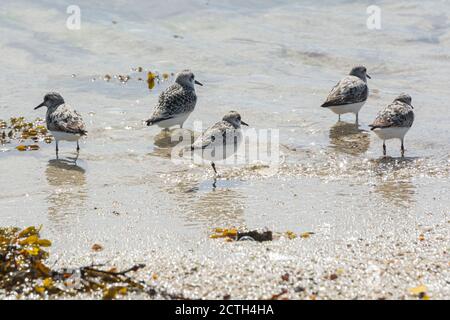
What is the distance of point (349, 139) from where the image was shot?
11289 mm

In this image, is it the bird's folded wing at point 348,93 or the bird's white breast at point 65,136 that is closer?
the bird's white breast at point 65,136

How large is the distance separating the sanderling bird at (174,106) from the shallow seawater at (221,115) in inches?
12.4

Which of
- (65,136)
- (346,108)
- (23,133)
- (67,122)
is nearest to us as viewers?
(65,136)

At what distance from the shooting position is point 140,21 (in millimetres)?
19141

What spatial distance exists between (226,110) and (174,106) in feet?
4.40

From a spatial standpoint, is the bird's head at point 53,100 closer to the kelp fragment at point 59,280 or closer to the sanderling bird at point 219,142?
the sanderling bird at point 219,142

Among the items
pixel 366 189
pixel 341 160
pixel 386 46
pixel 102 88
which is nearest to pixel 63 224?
pixel 366 189

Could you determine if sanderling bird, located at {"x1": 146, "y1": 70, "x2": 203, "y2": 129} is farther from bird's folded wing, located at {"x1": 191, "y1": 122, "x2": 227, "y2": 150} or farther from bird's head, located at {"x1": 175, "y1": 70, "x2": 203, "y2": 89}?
bird's folded wing, located at {"x1": 191, "y1": 122, "x2": 227, "y2": 150}

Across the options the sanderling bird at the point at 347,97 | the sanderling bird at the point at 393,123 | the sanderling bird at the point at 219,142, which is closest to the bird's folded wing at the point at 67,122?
the sanderling bird at the point at 219,142

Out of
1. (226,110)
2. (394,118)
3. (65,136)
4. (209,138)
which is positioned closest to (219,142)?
(209,138)

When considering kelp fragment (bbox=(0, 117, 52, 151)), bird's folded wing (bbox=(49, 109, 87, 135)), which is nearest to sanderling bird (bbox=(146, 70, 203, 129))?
bird's folded wing (bbox=(49, 109, 87, 135))

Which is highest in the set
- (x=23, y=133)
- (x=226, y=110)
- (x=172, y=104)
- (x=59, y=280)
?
(x=172, y=104)

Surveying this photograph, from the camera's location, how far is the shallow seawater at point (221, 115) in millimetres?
7508

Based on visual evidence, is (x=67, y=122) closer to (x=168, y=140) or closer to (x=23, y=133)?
(x=23, y=133)
